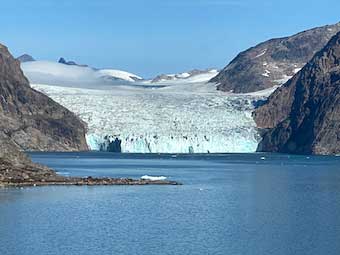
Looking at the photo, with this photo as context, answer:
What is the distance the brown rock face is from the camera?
101062 millimetres

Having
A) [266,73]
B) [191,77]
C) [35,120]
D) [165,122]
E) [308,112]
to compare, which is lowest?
[165,122]

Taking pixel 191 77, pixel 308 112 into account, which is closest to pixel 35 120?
pixel 308 112

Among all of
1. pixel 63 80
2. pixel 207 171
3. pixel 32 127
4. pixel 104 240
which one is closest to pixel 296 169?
pixel 207 171

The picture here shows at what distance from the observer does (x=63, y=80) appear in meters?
145

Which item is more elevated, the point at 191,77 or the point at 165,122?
Result: the point at 191,77

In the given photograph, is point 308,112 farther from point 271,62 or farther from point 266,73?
point 271,62

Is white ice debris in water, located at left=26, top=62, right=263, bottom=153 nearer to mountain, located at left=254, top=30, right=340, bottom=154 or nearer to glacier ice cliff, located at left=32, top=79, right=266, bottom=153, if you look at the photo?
glacier ice cliff, located at left=32, top=79, right=266, bottom=153

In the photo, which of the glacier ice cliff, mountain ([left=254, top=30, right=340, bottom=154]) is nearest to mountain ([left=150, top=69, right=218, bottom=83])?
mountain ([left=254, top=30, right=340, bottom=154])

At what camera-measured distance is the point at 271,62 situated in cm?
14988

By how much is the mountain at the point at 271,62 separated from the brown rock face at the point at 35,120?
34.2 metres

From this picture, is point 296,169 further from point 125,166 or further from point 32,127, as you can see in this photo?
point 32,127

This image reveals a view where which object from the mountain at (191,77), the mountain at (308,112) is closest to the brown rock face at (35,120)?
the mountain at (308,112)

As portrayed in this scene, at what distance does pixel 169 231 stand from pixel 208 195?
1462 cm

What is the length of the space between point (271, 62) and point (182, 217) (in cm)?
11268
